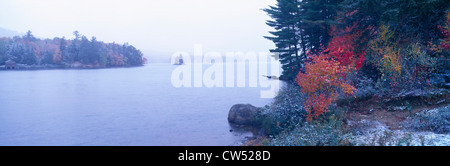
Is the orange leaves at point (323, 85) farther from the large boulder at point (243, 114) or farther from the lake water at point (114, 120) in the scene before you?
the lake water at point (114, 120)

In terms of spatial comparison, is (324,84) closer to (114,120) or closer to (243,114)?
(243,114)

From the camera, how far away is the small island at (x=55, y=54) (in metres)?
91.8

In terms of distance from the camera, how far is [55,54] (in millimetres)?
101625

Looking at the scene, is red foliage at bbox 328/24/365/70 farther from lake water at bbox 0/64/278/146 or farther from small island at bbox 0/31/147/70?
small island at bbox 0/31/147/70

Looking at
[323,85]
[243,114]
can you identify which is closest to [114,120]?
[243,114]

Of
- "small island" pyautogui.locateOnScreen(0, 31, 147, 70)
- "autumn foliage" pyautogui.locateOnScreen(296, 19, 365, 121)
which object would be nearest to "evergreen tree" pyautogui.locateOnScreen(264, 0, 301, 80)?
"autumn foliage" pyautogui.locateOnScreen(296, 19, 365, 121)

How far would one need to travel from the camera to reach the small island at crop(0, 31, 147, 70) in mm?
91812

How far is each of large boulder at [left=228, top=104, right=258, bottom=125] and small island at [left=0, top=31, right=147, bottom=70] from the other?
9948cm

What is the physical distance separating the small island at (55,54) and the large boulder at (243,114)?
99.5 meters

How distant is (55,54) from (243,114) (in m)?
105

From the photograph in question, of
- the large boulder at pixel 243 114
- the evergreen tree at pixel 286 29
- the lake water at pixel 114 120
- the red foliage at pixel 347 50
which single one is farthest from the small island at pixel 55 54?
the red foliage at pixel 347 50
